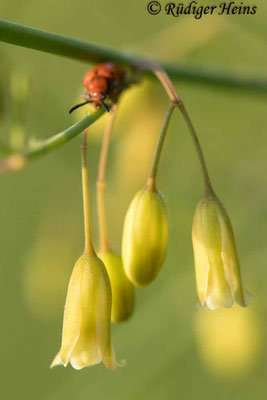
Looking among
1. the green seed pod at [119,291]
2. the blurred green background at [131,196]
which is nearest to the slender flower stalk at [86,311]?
the green seed pod at [119,291]

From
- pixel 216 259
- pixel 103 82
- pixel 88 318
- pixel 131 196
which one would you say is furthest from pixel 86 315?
pixel 131 196

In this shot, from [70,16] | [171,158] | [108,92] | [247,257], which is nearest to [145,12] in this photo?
[70,16]

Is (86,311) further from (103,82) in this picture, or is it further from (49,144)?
(103,82)

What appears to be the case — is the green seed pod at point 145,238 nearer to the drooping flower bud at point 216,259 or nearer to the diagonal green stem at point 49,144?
the drooping flower bud at point 216,259

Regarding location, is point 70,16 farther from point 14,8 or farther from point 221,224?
point 221,224

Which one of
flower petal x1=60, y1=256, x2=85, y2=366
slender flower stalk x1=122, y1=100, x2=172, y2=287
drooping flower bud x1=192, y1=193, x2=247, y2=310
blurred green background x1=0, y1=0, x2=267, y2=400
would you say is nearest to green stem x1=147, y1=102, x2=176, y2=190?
slender flower stalk x1=122, y1=100, x2=172, y2=287
